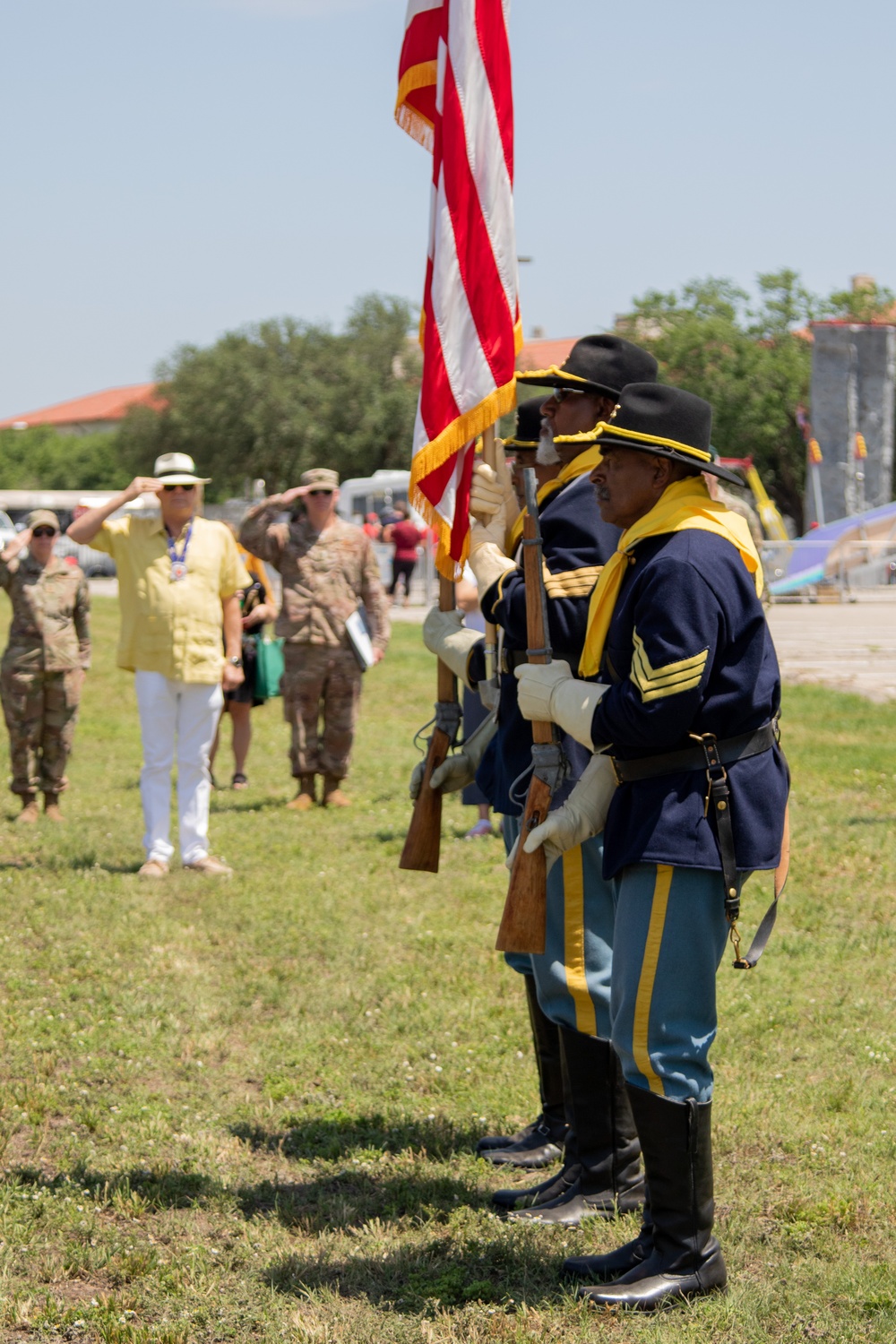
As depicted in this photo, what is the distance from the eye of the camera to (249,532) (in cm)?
1095

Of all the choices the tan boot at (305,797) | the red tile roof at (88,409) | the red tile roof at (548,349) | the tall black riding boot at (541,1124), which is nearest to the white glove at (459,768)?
the tall black riding boot at (541,1124)

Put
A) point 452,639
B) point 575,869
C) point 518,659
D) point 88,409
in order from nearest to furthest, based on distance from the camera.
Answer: point 575,869
point 518,659
point 452,639
point 88,409

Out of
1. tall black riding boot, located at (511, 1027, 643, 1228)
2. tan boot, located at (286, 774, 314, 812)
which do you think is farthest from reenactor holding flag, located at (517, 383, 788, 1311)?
tan boot, located at (286, 774, 314, 812)

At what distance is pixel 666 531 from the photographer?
3.68 meters

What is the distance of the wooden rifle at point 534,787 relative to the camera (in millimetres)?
4070

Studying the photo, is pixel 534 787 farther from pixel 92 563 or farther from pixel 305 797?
pixel 92 563

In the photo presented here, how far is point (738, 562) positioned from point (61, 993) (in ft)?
13.9

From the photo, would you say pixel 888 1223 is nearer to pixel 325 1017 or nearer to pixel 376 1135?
pixel 376 1135

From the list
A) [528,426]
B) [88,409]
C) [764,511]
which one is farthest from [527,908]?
[88,409]

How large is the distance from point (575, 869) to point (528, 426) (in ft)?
5.02

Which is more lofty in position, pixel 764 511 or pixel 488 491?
pixel 764 511

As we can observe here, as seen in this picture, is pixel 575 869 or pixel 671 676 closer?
pixel 671 676

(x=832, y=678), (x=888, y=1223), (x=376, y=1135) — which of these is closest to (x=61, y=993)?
(x=376, y=1135)

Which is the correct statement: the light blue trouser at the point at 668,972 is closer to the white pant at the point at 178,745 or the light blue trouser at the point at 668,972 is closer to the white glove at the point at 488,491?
the white glove at the point at 488,491
